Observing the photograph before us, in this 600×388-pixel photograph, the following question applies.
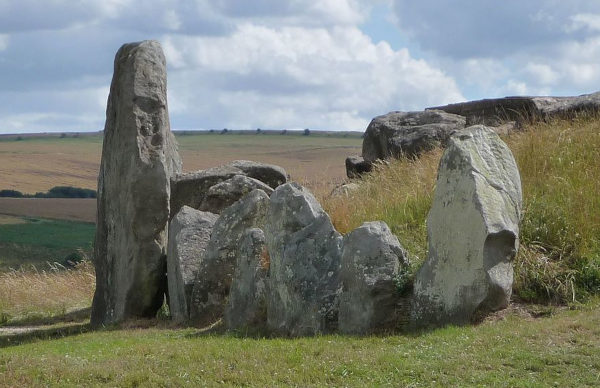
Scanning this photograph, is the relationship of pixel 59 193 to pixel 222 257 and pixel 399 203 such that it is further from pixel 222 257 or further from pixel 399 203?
pixel 222 257

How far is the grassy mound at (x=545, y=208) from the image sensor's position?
1402 centimetres

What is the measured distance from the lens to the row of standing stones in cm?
1284

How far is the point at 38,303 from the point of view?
72.8 ft

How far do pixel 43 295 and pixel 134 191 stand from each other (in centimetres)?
604

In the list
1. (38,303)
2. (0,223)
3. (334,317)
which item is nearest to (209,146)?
(0,223)

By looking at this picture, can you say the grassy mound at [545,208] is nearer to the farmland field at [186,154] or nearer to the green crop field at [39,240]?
the green crop field at [39,240]

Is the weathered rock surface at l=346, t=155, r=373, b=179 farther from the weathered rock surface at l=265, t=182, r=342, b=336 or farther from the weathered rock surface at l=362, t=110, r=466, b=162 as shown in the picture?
the weathered rock surface at l=265, t=182, r=342, b=336

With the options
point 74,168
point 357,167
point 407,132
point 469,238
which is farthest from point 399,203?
point 74,168

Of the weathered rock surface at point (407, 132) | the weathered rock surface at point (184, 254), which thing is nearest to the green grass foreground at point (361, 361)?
the weathered rock surface at point (184, 254)

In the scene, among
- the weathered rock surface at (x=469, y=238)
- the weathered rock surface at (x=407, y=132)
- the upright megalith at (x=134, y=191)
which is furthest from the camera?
the weathered rock surface at (x=407, y=132)

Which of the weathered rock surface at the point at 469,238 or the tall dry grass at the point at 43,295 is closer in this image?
the weathered rock surface at the point at 469,238

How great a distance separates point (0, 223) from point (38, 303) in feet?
151

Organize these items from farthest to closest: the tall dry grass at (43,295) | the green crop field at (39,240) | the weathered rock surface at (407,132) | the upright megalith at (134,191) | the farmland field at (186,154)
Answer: the farmland field at (186,154) < the green crop field at (39,240) < the weathered rock surface at (407,132) < the tall dry grass at (43,295) < the upright megalith at (134,191)

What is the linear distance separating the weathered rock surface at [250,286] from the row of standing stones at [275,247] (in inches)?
0.8
